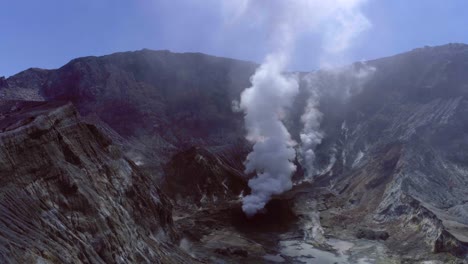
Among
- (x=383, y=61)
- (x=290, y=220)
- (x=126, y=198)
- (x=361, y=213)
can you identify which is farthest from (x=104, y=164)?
(x=383, y=61)

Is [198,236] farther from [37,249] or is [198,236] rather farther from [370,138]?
[370,138]

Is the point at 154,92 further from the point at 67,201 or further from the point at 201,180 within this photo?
the point at 67,201

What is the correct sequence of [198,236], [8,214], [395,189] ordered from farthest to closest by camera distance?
[395,189] < [198,236] < [8,214]

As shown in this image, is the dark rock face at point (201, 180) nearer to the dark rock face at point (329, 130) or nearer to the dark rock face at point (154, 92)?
the dark rock face at point (329, 130)

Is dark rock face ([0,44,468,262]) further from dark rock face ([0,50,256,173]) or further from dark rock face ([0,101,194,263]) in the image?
dark rock face ([0,101,194,263])

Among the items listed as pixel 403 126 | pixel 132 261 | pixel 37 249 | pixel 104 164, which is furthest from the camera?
pixel 403 126

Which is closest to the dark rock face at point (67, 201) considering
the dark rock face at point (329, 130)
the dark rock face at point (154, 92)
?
the dark rock face at point (329, 130)

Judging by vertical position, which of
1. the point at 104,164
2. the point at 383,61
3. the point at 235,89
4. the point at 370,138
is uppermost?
the point at 383,61

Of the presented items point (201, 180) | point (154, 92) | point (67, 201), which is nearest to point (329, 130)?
point (154, 92)
